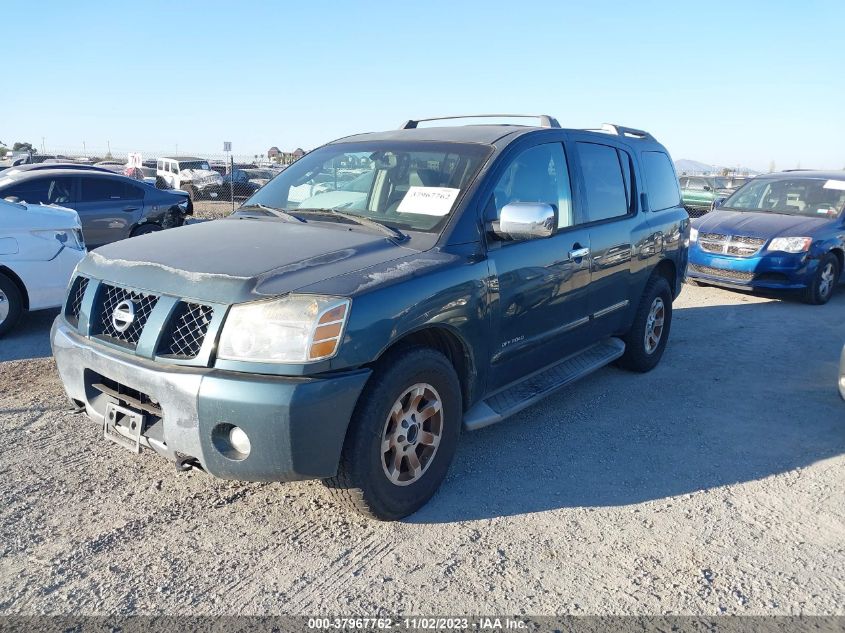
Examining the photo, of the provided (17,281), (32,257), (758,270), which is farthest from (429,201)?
(758,270)

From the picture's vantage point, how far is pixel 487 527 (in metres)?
3.22

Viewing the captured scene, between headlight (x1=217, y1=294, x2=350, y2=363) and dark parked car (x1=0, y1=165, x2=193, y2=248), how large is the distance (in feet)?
27.0

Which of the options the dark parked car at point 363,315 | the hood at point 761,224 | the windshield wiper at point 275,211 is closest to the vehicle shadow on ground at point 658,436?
the dark parked car at point 363,315

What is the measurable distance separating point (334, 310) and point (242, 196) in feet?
69.7

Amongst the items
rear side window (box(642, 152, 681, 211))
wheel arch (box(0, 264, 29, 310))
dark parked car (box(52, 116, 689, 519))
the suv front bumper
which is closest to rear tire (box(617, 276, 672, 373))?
rear side window (box(642, 152, 681, 211))

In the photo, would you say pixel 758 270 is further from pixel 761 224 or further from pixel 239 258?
pixel 239 258

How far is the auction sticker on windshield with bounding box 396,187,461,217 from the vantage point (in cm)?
360

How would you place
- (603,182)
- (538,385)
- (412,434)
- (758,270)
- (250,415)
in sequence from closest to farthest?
(250,415) → (412,434) → (538,385) → (603,182) → (758,270)

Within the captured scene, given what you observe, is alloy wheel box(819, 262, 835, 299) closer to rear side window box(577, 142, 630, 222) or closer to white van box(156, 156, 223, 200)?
rear side window box(577, 142, 630, 222)

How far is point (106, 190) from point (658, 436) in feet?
29.8

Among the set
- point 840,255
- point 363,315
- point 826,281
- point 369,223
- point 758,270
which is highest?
point 369,223

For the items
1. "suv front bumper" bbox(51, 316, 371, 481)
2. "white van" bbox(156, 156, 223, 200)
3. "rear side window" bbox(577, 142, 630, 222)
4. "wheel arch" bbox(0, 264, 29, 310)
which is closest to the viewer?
"suv front bumper" bbox(51, 316, 371, 481)

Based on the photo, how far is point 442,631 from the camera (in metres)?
2.53

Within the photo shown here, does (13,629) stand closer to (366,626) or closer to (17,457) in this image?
(366,626)
